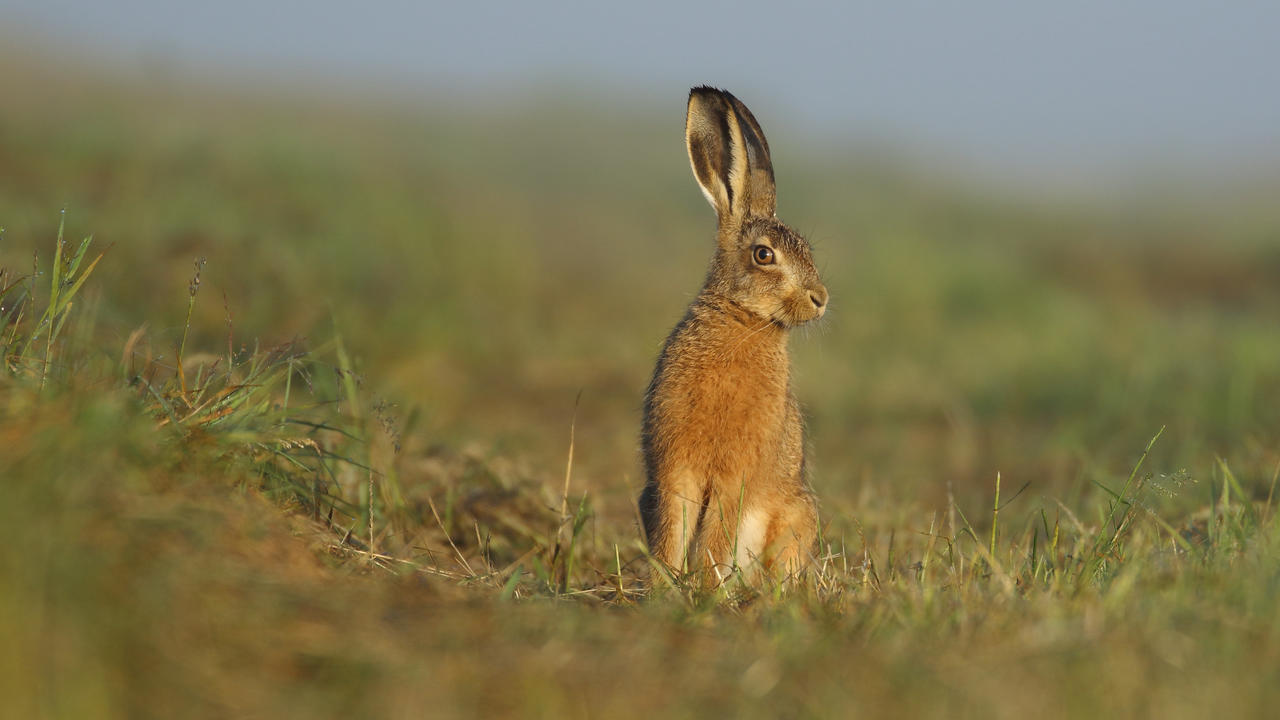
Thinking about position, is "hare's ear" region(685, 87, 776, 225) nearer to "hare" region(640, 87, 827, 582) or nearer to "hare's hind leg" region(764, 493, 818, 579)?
"hare" region(640, 87, 827, 582)

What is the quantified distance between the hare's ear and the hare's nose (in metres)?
0.65

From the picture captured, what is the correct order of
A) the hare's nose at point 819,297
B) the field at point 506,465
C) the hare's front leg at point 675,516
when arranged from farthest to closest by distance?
1. the hare's nose at point 819,297
2. the hare's front leg at point 675,516
3. the field at point 506,465

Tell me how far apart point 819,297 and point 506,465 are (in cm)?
180

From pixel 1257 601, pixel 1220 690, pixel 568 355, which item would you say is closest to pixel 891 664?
pixel 1220 690

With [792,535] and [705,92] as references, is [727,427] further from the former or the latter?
[705,92]

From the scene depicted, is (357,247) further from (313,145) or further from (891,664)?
(891,664)

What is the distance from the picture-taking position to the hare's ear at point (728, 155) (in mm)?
5039

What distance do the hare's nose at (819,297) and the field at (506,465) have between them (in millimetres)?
392

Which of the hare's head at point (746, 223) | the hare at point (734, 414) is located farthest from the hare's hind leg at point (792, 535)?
the hare's head at point (746, 223)

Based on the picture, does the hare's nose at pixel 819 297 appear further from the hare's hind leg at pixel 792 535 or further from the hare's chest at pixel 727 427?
the hare's hind leg at pixel 792 535

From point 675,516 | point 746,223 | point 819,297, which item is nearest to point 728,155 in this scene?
point 746,223

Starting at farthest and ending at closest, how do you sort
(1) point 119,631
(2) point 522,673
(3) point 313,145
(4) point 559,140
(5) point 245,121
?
(4) point 559,140
(5) point 245,121
(3) point 313,145
(2) point 522,673
(1) point 119,631

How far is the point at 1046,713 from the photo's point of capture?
7.60 feet

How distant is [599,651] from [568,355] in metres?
7.81
